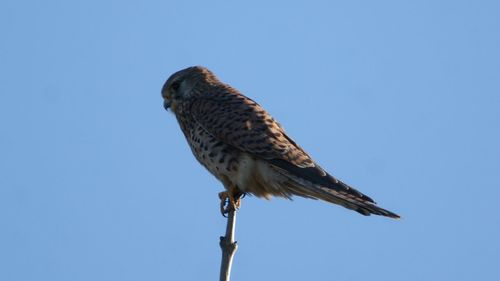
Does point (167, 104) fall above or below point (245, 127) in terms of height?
above

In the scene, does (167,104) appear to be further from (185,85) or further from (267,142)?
(267,142)

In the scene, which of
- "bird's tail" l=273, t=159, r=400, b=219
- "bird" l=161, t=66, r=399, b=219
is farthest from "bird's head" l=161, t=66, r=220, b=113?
"bird's tail" l=273, t=159, r=400, b=219

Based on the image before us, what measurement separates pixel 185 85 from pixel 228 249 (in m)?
2.71

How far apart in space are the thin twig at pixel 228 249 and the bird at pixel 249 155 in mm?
710

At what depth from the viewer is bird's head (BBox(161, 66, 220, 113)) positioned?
19.7ft

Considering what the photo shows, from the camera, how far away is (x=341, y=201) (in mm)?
4504

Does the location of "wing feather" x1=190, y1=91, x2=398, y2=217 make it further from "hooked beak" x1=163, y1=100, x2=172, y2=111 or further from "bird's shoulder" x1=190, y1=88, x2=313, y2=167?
"hooked beak" x1=163, y1=100, x2=172, y2=111

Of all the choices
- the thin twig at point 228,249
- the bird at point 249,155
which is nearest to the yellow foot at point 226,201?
the bird at point 249,155

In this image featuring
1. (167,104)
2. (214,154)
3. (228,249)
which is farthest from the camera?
(167,104)

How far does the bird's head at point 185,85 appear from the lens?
237 inches

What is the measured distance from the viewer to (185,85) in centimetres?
612

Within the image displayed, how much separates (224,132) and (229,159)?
0.20 meters

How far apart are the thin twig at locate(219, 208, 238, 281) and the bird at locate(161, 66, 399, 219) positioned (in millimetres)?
710

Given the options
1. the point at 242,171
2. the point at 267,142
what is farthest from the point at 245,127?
the point at 242,171
